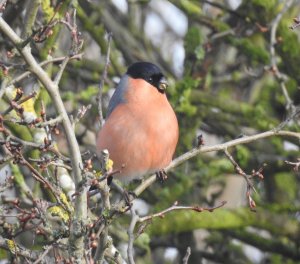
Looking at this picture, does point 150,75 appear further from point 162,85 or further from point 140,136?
point 140,136

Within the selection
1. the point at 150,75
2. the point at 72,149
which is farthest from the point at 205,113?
the point at 72,149

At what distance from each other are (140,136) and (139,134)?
0.04ft

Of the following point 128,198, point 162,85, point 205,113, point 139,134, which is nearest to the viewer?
point 128,198

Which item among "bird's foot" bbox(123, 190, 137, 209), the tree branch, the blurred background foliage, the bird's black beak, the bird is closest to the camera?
the tree branch

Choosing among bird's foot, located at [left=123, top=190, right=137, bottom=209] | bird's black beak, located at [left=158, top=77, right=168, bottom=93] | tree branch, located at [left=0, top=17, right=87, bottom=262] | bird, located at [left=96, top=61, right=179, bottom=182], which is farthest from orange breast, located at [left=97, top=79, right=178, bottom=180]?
tree branch, located at [left=0, top=17, right=87, bottom=262]

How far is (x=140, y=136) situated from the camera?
507cm

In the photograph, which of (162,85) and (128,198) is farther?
(162,85)

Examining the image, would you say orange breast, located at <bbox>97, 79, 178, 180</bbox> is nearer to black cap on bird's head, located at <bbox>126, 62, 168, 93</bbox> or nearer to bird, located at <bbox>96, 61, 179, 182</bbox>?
bird, located at <bbox>96, 61, 179, 182</bbox>

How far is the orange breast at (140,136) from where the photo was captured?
198 inches

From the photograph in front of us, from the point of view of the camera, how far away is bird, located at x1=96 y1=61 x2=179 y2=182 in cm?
503

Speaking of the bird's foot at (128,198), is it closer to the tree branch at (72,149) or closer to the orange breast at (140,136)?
the tree branch at (72,149)

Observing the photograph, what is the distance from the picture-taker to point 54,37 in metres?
5.95

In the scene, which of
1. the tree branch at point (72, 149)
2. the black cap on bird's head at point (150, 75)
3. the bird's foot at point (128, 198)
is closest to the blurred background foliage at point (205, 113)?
the black cap on bird's head at point (150, 75)

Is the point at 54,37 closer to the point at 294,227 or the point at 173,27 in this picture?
the point at 294,227
